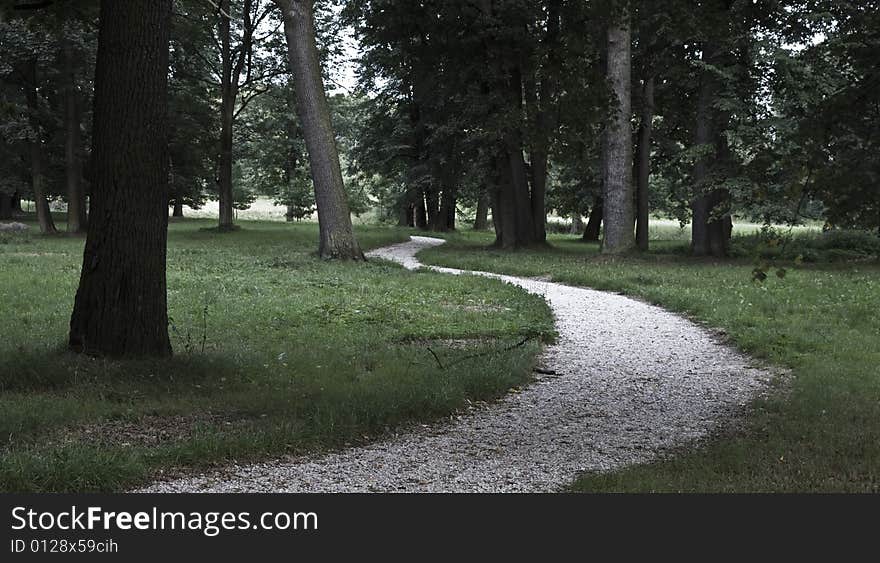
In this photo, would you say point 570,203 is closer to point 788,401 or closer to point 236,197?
point 236,197

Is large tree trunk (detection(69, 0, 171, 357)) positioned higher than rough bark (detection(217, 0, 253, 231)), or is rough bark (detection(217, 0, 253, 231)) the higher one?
rough bark (detection(217, 0, 253, 231))

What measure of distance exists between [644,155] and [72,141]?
23.4 m

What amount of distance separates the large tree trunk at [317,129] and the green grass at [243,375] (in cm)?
619

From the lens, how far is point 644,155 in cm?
2945

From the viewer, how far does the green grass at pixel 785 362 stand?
215 inches

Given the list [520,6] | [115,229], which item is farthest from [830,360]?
[520,6]

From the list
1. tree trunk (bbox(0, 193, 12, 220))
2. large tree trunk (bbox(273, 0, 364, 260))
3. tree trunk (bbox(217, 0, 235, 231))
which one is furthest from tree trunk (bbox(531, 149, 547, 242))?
tree trunk (bbox(0, 193, 12, 220))

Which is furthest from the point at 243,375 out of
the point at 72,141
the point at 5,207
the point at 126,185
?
the point at 5,207

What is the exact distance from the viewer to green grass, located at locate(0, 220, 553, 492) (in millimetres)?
6043

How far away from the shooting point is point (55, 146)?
3703cm

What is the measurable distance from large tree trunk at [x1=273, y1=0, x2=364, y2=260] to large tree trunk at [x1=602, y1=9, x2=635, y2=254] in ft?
27.4

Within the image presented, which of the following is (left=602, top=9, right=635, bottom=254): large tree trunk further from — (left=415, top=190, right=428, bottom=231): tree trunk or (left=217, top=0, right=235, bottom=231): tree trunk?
(left=415, top=190, right=428, bottom=231): tree trunk

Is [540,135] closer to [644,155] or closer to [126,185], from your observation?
[126,185]

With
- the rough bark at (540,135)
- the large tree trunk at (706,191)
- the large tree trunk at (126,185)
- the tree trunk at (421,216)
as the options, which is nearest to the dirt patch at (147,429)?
the large tree trunk at (126,185)
